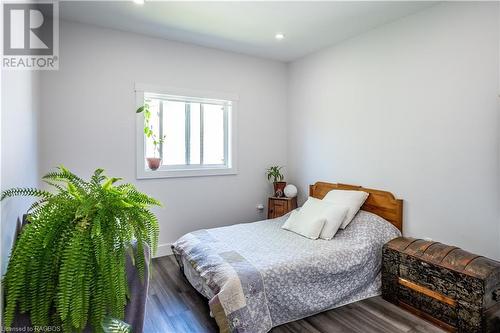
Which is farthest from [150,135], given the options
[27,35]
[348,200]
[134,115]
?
[348,200]

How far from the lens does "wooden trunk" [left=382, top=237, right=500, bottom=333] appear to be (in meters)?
1.91

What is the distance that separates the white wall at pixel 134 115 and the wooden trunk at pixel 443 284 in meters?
2.13

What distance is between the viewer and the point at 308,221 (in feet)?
9.64

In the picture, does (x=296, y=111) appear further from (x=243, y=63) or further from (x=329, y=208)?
(x=329, y=208)

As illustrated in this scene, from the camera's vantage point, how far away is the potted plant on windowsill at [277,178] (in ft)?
13.4

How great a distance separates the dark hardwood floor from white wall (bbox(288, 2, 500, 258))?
2.79 feet

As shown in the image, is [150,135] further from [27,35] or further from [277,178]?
[277,178]

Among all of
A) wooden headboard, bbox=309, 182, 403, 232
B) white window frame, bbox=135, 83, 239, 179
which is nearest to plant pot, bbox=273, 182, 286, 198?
white window frame, bbox=135, 83, 239, 179

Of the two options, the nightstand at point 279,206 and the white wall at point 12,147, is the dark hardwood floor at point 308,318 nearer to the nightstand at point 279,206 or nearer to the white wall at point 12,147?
the white wall at point 12,147

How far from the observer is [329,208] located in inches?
116

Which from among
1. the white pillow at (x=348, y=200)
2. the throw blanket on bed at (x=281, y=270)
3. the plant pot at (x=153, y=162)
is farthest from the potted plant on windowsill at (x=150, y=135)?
the white pillow at (x=348, y=200)

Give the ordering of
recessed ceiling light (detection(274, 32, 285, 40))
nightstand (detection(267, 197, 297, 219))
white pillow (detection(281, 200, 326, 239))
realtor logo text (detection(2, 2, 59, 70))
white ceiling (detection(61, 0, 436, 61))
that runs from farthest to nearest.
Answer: nightstand (detection(267, 197, 297, 219))
recessed ceiling light (detection(274, 32, 285, 40))
white pillow (detection(281, 200, 326, 239))
white ceiling (detection(61, 0, 436, 61))
realtor logo text (detection(2, 2, 59, 70))

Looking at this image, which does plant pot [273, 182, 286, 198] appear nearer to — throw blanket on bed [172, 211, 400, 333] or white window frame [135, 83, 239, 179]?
white window frame [135, 83, 239, 179]

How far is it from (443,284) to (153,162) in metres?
3.03
